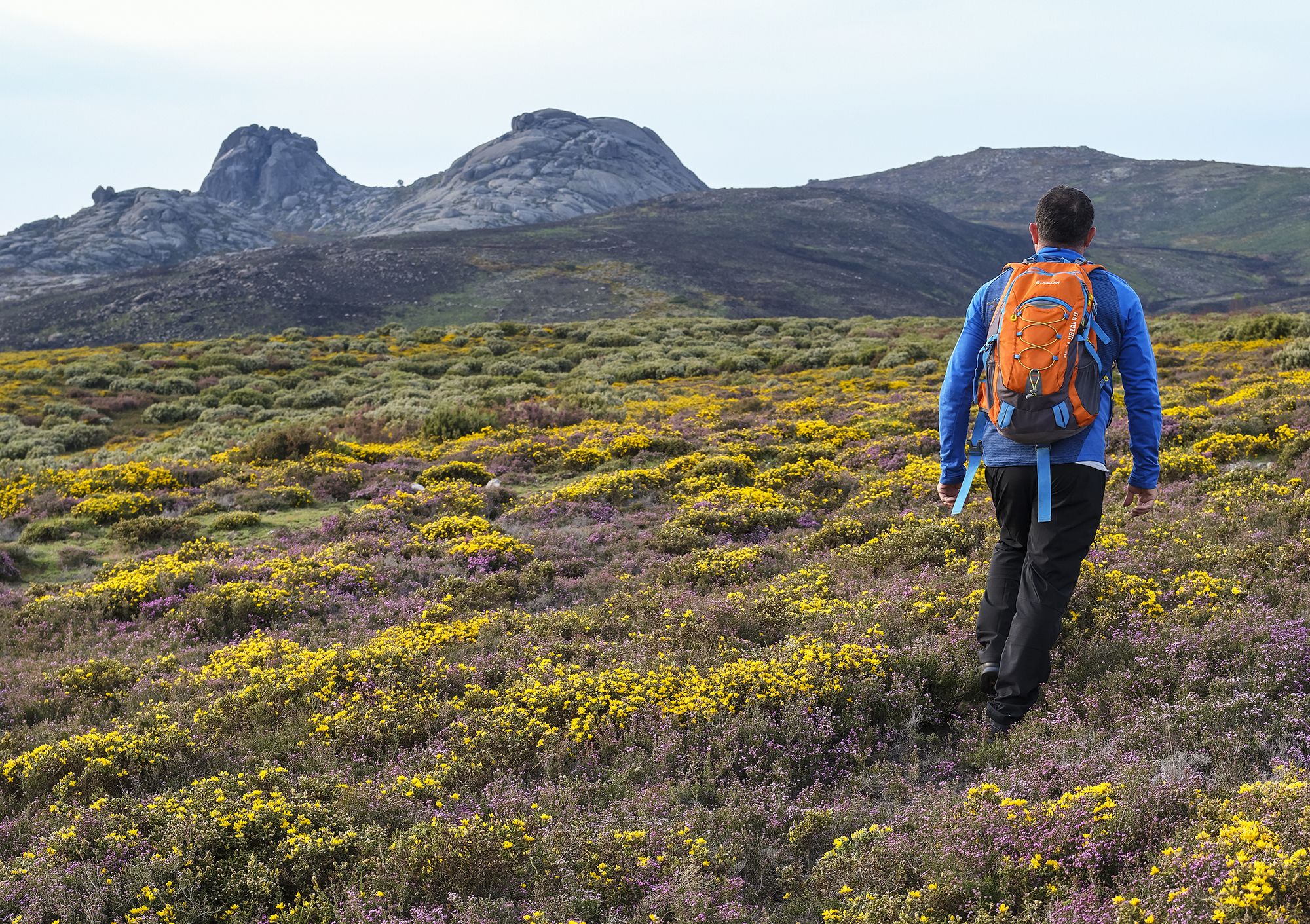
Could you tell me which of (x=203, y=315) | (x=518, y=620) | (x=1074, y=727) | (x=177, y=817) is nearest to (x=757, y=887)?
(x=1074, y=727)

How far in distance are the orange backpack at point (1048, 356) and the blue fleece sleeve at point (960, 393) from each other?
0.39m

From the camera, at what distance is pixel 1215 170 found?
187250mm

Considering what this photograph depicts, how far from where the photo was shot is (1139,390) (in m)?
4.48

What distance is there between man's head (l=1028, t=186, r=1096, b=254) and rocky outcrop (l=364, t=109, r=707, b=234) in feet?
497

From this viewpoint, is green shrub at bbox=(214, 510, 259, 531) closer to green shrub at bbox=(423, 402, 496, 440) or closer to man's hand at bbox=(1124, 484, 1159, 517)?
green shrub at bbox=(423, 402, 496, 440)

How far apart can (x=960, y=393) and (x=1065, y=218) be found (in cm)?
113

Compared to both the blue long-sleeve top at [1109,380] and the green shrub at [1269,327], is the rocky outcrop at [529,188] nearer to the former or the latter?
the green shrub at [1269,327]

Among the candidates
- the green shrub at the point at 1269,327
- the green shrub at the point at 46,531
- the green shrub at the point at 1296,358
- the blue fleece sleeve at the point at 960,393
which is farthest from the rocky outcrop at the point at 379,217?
the blue fleece sleeve at the point at 960,393

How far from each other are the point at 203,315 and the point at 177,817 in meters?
67.1

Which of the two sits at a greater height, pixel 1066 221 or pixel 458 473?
pixel 1066 221

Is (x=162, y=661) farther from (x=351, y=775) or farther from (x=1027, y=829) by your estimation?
(x=1027, y=829)

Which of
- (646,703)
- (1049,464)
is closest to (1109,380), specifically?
(1049,464)

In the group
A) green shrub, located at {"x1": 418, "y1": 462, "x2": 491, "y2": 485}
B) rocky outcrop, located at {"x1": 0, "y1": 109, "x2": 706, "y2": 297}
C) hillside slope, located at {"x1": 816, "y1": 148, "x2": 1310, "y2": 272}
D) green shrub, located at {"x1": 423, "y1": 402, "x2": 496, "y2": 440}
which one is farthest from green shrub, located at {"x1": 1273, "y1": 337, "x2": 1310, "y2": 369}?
rocky outcrop, located at {"x1": 0, "y1": 109, "x2": 706, "y2": 297}

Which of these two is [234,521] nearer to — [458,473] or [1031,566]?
[458,473]
